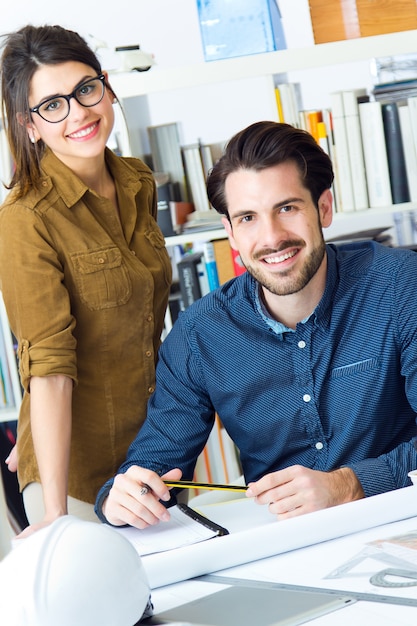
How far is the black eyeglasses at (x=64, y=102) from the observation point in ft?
6.00

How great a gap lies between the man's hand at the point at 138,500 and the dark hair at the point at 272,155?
60cm

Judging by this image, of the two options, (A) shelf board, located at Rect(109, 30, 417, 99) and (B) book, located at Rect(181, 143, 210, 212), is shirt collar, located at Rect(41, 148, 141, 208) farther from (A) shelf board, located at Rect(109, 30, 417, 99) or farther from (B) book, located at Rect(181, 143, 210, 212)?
(B) book, located at Rect(181, 143, 210, 212)

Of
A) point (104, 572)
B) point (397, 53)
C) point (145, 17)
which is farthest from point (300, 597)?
point (145, 17)

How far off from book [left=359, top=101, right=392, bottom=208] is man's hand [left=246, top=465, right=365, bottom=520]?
1447mm

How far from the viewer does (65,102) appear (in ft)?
6.02

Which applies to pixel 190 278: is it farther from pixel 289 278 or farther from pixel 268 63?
pixel 289 278

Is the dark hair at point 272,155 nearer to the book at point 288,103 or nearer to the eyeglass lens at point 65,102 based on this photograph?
the eyeglass lens at point 65,102

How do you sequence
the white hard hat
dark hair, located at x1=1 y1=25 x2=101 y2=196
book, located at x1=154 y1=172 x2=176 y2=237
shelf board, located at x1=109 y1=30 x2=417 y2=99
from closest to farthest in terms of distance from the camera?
1. the white hard hat
2. dark hair, located at x1=1 y1=25 x2=101 y2=196
3. shelf board, located at x1=109 y1=30 x2=417 y2=99
4. book, located at x1=154 y1=172 x2=176 y2=237

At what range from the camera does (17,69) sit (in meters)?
1.83

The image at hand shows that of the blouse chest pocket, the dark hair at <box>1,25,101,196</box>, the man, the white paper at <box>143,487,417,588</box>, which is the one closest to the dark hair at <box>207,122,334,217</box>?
the man

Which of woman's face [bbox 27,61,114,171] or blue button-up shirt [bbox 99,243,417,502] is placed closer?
blue button-up shirt [bbox 99,243,417,502]

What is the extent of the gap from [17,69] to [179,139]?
41.3 inches

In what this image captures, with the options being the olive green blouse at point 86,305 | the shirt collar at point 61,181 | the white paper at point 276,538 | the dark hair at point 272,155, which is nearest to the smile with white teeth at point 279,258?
the dark hair at point 272,155

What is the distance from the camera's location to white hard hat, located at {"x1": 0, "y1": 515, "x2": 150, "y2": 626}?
0.91 metres
